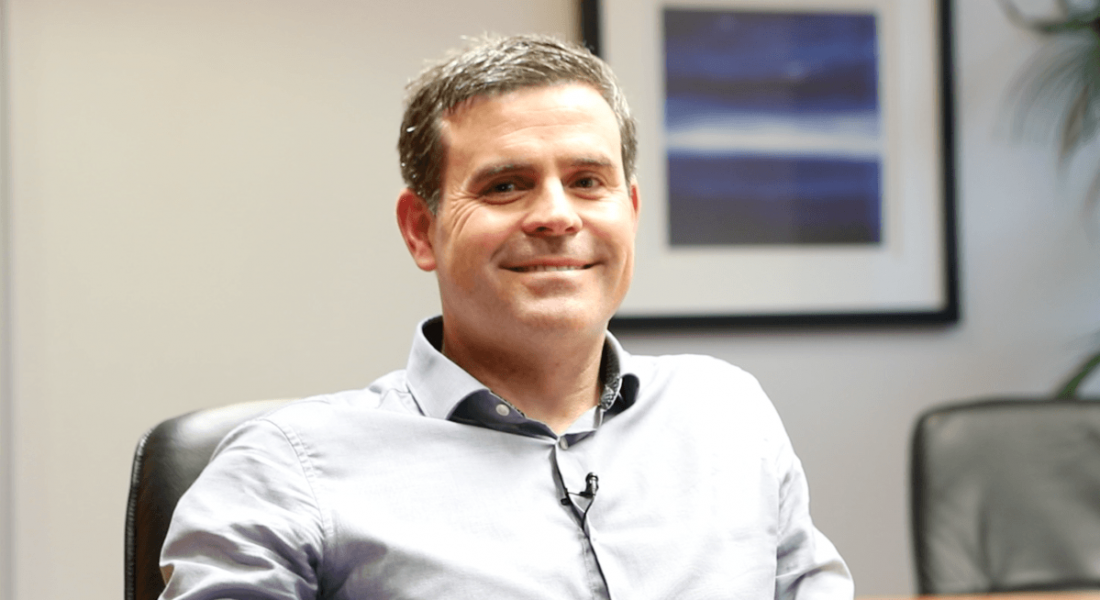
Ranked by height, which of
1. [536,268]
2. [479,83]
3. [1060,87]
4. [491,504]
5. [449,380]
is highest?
[1060,87]

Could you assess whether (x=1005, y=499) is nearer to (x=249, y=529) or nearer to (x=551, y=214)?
(x=551, y=214)

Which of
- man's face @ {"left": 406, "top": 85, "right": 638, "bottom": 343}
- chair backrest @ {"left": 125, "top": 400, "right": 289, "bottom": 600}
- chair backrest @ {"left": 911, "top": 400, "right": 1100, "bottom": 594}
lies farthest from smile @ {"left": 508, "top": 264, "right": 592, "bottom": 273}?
chair backrest @ {"left": 911, "top": 400, "right": 1100, "bottom": 594}

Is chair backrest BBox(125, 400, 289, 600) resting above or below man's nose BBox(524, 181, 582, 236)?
below

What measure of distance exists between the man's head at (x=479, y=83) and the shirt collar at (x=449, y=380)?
0.19 meters

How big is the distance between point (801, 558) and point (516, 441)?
16.5 inches

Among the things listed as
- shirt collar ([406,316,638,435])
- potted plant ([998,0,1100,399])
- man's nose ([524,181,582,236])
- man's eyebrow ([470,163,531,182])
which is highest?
potted plant ([998,0,1100,399])

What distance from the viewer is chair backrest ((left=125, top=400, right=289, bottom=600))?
1190mm

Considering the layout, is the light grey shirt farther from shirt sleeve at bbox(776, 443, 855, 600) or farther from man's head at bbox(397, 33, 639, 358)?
man's head at bbox(397, 33, 639, 358)

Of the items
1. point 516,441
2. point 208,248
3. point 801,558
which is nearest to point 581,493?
point 516,441

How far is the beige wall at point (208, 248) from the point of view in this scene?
203cm

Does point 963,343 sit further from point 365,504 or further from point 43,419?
point 43,419

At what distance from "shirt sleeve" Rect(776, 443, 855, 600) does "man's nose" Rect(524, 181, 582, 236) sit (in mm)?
459

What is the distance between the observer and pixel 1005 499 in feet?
5.49

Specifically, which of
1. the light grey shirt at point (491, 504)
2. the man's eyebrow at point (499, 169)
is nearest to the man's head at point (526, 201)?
the man's eyebrow at point (499, 169)
